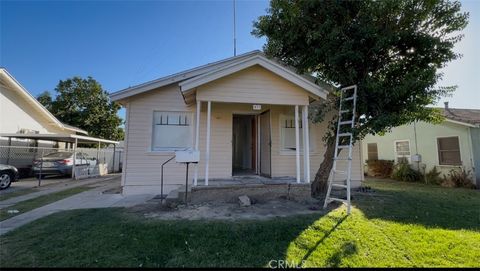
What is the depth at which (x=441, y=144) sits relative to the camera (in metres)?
12.3

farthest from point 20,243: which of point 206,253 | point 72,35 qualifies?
point 72,35

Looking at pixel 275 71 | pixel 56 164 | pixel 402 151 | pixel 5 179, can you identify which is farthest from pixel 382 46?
pixel 56 164

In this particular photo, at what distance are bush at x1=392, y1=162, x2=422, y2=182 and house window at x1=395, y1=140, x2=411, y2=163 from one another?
63 centimetres

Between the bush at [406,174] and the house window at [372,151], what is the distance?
2.90 metres

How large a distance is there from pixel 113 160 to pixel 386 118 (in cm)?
1922

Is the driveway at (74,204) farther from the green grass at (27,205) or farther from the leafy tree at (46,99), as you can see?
the leafy tree at (46,99)

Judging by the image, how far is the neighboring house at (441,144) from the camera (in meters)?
10.8

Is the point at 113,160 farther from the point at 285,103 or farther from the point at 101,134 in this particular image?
the point at 285,103

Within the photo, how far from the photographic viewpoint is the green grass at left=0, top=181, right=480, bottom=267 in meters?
3.22

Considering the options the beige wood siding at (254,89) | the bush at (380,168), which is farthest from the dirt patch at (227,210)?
the bush at (380,168)

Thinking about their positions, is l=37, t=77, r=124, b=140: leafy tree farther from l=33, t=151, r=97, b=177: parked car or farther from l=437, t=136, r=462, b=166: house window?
l=437, t=136, r=462, b=166: house window

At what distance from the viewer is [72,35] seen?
10.4 metres

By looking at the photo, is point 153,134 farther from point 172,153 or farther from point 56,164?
point 56,164

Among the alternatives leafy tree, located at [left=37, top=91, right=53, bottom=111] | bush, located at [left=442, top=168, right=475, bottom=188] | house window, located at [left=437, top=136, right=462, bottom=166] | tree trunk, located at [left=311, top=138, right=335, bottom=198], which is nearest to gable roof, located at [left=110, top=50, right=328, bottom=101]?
tree trunk, located at [left=311, top=138, right=335, bottom=198]
